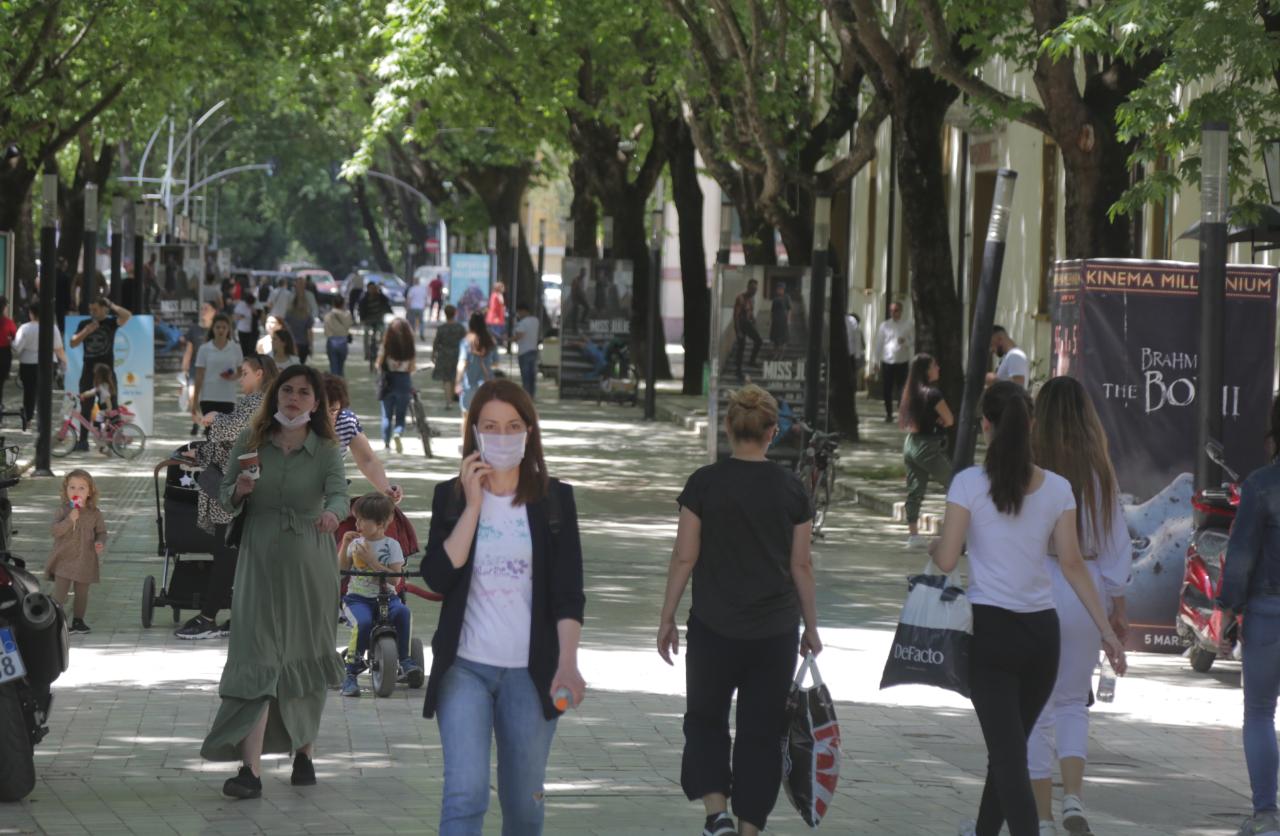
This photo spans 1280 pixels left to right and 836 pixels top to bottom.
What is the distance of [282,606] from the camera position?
8.00 metres

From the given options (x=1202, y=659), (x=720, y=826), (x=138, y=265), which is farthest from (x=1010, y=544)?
(x=138, y=265)

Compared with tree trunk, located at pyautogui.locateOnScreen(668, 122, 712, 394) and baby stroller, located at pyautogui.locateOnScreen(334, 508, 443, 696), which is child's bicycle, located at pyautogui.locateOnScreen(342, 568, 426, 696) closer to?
baby stroller, located at pyautogui.locateOnScreen(334, 508, 443, 696)

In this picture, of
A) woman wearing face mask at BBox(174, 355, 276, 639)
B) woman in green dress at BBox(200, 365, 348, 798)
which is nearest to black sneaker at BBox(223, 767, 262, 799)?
woman in green dress at BBox(200, 365, 348, 798)

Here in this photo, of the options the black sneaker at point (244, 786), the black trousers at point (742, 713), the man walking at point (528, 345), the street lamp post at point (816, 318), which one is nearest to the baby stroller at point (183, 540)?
the black sneaker at point (244, 786)

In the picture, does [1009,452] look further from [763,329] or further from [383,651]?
[763,329]

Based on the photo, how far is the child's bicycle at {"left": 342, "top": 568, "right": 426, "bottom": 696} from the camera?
33.2 feet

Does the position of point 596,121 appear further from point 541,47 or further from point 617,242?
point 541,47

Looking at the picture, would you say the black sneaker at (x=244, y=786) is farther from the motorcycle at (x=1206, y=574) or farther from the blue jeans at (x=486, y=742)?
the motorcycle at (x=1206, y=574)

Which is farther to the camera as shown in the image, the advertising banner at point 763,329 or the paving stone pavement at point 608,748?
the advertising banner at point 763,329

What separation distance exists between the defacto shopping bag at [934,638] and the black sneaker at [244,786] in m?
2.36

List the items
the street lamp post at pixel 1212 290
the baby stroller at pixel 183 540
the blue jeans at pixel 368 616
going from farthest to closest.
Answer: the street lamp post at pixel 1212 290
the baby stroller at pixel 183 540
the blue jeans at pixel 368 616

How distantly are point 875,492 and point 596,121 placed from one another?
56.1 feet

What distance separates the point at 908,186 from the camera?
2247cm

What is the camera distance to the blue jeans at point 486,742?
5.82 m
